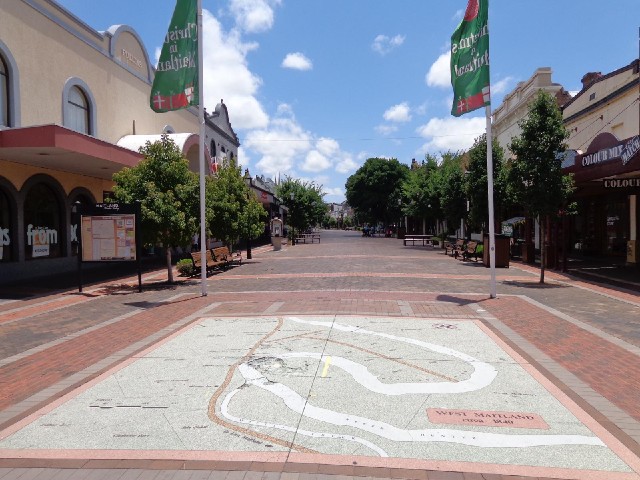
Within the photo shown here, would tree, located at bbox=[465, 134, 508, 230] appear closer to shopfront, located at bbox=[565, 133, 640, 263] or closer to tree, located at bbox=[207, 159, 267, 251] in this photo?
shopfront, located at bbox=[565, 133, 640, 263]

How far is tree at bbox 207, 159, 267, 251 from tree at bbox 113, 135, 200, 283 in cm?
369

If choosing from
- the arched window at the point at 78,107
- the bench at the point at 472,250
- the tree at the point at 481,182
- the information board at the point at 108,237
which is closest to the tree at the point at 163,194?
the information board at the point at 108,237

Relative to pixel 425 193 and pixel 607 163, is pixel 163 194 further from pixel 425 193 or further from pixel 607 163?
pixel 425 193

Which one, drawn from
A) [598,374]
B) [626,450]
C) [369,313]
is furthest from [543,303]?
[626,450]

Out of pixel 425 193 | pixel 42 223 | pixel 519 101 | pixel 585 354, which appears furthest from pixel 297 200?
pixel 585 354

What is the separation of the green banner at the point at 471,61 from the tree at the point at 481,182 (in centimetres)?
1250

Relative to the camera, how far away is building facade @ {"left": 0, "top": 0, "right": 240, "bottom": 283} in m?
14.9

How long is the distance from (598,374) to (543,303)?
550 centimetres

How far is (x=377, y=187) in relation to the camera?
67.1 metres

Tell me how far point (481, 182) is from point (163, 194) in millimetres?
16191

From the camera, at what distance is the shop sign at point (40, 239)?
16695mm

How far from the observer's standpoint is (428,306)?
10.8 metres

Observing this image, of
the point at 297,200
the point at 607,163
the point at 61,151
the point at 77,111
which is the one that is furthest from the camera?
the point at 297,200

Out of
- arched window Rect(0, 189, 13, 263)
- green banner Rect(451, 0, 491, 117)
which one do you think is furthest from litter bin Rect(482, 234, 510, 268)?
arched window Rect(0, 189, 13, 263)
